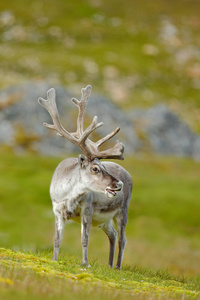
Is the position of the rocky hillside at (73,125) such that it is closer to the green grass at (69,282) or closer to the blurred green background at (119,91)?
the blurred green background at (119,91)

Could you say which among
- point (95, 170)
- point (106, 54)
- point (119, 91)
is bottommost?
point (95, 170)

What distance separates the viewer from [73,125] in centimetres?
7031

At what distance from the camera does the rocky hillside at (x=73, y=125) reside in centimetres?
6519

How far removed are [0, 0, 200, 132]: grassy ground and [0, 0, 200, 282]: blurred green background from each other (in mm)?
334

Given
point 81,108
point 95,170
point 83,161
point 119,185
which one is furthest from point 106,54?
point 119,185

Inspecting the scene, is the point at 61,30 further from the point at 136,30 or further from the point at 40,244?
the point at 40,244

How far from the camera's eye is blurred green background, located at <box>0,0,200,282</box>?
115ft

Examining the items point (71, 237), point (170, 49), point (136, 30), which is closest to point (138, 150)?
point (71, 237)

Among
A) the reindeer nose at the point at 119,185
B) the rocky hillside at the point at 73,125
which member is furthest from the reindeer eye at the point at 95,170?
the rocky hillside at the point at 73,125

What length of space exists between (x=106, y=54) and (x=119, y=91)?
3487 centimetres

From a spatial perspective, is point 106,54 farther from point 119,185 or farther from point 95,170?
point 119,185

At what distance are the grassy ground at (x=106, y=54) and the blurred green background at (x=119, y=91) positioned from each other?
334mm

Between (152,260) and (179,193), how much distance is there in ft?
39.8

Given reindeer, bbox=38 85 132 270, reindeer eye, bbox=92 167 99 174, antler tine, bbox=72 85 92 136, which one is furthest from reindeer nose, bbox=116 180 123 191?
antler tine, bbox=72 85 92 136
